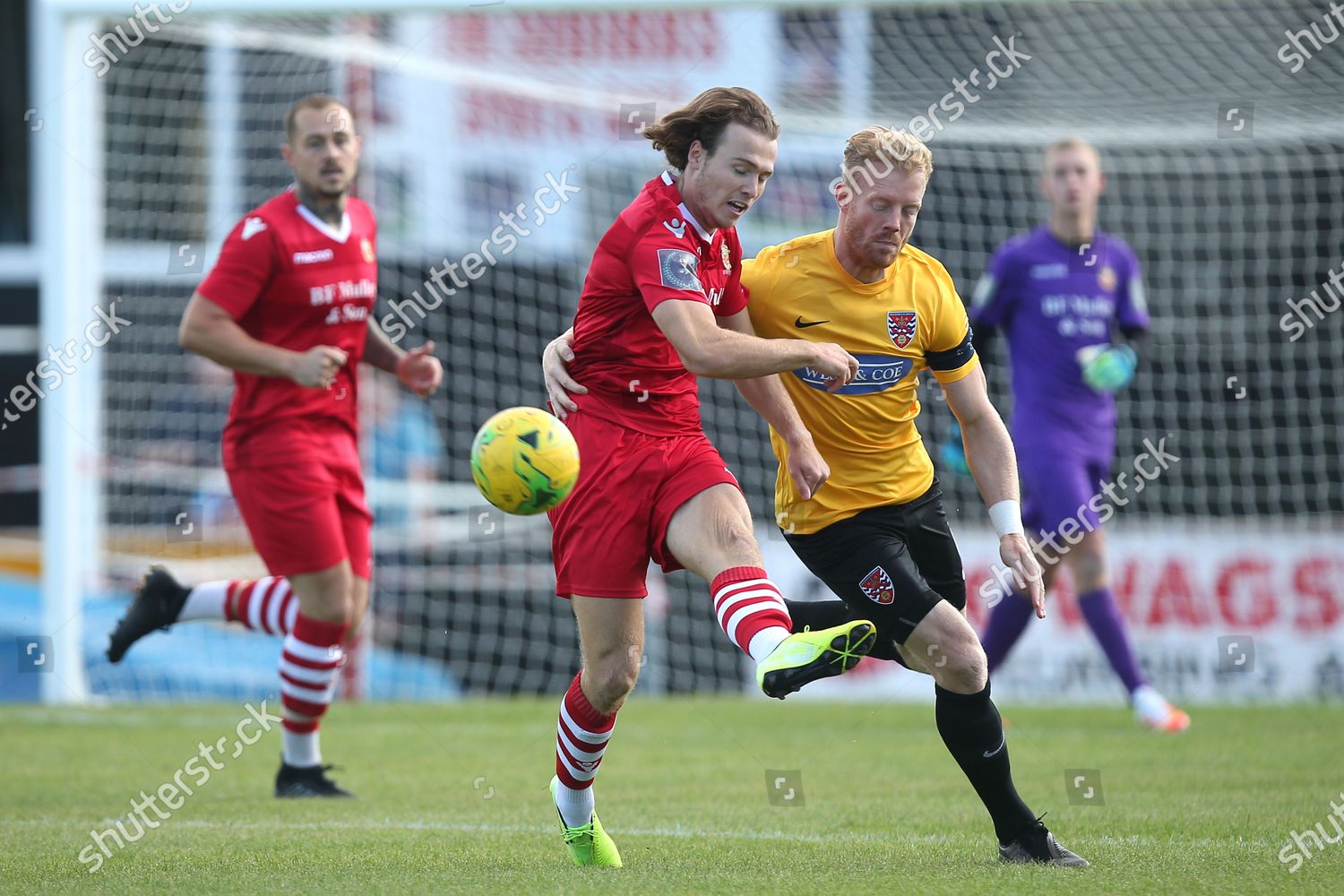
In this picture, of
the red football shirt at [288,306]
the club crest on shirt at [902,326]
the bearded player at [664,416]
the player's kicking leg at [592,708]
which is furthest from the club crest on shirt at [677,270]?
the red football shirt at [288,306]

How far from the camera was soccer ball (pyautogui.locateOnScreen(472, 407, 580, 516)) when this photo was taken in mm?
4203

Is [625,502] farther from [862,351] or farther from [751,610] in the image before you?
[862,351]

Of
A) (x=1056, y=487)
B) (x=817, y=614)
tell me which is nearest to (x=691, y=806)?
(x=817, y=614)

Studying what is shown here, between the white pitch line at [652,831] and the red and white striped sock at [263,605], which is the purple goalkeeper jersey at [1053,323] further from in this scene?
the red and white striped sock at [263,605]

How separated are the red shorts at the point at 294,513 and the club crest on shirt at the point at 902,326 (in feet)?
8.69

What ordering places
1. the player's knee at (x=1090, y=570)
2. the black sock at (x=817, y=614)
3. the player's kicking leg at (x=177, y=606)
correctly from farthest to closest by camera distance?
the player's knee at (x=1090, y=570), the player's kicking leg at (x=177, y=606), the black sock at (x=817, y=614)

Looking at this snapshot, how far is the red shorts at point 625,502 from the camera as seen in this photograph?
4.44m

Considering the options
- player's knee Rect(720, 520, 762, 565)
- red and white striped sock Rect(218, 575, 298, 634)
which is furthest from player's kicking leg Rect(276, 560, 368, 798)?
player's knee Rect(720, 520, 762, 565)

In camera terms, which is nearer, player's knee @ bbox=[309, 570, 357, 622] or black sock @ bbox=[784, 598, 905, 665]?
black sock @ bbox=[784, 598, 905, 665]

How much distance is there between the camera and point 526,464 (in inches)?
165

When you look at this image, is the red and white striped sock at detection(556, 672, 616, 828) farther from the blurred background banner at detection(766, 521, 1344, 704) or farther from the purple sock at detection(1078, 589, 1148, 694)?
the blurred background banner at detection(766, 521, 1344, 704)

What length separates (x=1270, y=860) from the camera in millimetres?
4383

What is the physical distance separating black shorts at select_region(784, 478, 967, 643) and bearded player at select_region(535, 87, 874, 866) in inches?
13.0

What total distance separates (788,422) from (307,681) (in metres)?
2.72
